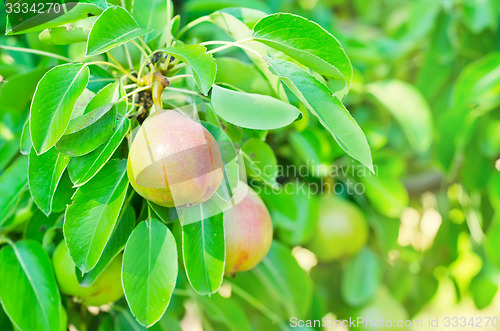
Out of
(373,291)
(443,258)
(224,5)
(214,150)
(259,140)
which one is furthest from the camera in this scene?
(443,258)

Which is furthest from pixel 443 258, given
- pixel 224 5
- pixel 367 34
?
pixel 224 5

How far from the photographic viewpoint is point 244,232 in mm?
525

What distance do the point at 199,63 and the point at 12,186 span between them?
12.3 inches

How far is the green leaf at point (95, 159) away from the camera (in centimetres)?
45

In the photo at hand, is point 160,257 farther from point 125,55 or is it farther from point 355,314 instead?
point 355,314

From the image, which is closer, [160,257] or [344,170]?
[160,257]

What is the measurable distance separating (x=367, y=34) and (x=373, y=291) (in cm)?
66

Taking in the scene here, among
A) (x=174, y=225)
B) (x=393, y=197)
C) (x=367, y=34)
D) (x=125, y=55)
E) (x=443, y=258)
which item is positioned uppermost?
(x=125, y=55)

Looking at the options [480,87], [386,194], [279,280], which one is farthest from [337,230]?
[480,87]

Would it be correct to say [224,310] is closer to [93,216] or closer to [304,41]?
[93,216]

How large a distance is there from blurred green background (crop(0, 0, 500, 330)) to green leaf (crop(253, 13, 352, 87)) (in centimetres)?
27

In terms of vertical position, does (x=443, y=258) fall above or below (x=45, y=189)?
below

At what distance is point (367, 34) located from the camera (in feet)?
4.22

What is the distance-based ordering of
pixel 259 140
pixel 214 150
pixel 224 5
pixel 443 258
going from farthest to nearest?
pixel 443 258
pixel 224 5
pixel 259 140
pixel 214 150
